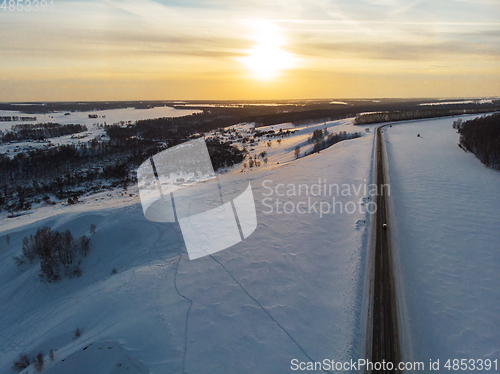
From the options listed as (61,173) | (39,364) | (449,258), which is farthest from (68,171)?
(449,258)

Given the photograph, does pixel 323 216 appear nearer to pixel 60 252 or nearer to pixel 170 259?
pixel 170 259

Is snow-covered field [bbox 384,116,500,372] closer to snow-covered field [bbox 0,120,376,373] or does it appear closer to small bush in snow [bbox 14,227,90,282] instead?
snow-covered field [bbox 0,120,376,373]

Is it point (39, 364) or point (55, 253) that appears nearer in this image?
point (39, 364)

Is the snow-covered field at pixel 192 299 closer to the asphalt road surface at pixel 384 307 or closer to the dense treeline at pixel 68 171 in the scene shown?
the asphalt road surface at pixel 384 307

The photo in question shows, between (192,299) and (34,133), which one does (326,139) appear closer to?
(192,299)

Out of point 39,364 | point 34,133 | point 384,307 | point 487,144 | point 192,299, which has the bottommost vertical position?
point 39,364

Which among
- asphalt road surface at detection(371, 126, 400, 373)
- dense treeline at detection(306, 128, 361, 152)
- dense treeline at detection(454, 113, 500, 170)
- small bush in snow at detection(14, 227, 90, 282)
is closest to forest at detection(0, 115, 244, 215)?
small bush in snow at detection(14, 227, 90, 282)
